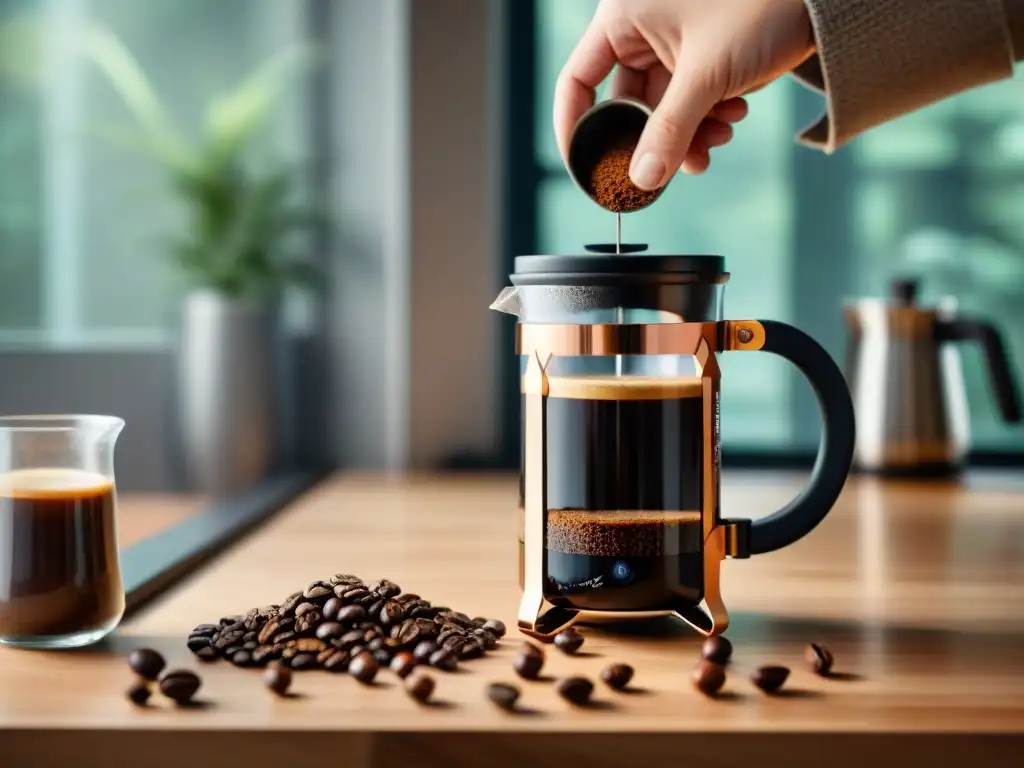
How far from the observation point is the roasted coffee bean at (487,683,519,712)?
0.73m

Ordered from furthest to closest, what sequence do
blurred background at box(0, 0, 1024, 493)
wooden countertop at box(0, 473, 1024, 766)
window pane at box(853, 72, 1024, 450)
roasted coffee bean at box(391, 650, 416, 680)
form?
window pane at box(853, 72, 1024, 450) → blurred background at box(0, 0, 1024, 493) → roasted coffee bean at box(391, 650, 416, 680) → wooden countertop at box(0, 473, 1024, 766)

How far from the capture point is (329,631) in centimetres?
85

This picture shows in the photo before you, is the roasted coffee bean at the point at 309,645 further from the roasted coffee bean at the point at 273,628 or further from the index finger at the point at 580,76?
the index finger at the point at 580,76

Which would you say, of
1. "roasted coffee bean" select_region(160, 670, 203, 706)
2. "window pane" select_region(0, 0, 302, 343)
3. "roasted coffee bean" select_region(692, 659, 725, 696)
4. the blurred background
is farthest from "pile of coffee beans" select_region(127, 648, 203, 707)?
"window pane" select_region(0, 0, 302, 343)

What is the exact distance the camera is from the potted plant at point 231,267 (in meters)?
2.11

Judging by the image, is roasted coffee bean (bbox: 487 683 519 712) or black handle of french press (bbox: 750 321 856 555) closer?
roasted coffee bean (bbox: 487 683 519 712)

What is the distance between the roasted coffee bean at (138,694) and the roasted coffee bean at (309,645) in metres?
0.13

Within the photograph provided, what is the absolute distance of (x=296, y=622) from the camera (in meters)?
0.87

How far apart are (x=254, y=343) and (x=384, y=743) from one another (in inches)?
59.2

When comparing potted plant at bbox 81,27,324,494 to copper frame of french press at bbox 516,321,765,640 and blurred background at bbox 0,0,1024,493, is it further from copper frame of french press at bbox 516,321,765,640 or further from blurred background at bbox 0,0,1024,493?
copper frame of french press at bbox 516,321,765,640

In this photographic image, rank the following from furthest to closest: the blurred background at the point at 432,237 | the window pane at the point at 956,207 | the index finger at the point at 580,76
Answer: the window pane at the point at 956,207 → the blurred background at the point at 432,237 → the index finger at the point at 580,76

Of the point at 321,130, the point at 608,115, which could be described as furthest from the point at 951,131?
the point at 608,115

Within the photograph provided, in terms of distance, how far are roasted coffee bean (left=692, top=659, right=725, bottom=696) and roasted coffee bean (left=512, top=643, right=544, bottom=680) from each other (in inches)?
4.1

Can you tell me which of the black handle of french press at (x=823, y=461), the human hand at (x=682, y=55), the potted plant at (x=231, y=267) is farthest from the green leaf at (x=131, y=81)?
the black handle of french press at (x=823, y=461)
